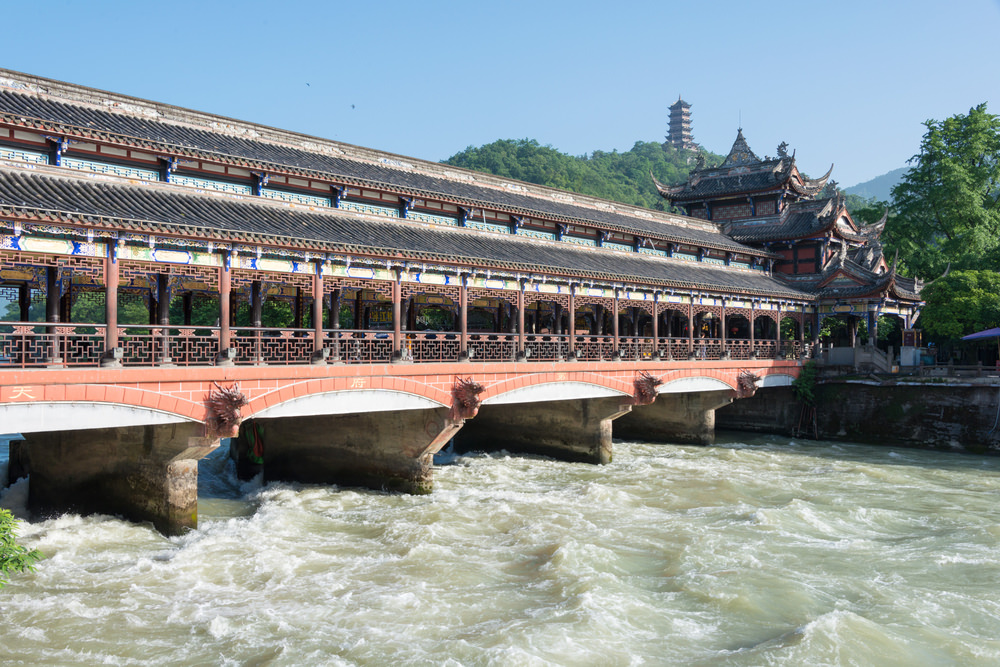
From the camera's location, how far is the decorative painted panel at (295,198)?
21.2 meters

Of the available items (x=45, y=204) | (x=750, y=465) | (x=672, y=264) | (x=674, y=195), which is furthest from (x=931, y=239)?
(x=45, y=204)

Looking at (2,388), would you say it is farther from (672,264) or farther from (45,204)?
(672,264)

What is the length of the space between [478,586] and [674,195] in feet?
116

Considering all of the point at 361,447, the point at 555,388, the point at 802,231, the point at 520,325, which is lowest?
the point at 361,447

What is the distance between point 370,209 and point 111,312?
32.3 feet

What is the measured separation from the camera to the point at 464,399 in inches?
783

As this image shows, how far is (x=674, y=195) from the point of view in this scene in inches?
1768

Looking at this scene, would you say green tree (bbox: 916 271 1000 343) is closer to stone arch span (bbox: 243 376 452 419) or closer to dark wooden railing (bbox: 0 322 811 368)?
dark wooden railing (bbox: 0 322 811 368)

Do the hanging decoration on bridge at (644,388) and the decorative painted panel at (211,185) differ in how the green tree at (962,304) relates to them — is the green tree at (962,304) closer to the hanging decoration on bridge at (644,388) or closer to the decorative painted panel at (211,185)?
the hanging decoration on bridge at (644,388)

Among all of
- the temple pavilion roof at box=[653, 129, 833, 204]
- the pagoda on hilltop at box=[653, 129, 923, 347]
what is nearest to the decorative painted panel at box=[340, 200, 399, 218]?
the pagoda on hilltop at box=[653, 129, 923, 347]

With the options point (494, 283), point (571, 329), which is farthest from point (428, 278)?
point (571, 329)

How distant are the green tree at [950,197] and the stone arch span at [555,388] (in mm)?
28107

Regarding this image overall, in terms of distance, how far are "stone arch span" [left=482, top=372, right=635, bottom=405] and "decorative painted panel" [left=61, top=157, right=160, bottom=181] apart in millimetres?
10224

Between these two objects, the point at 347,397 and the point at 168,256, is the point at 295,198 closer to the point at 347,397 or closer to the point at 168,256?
the point at 168,256
